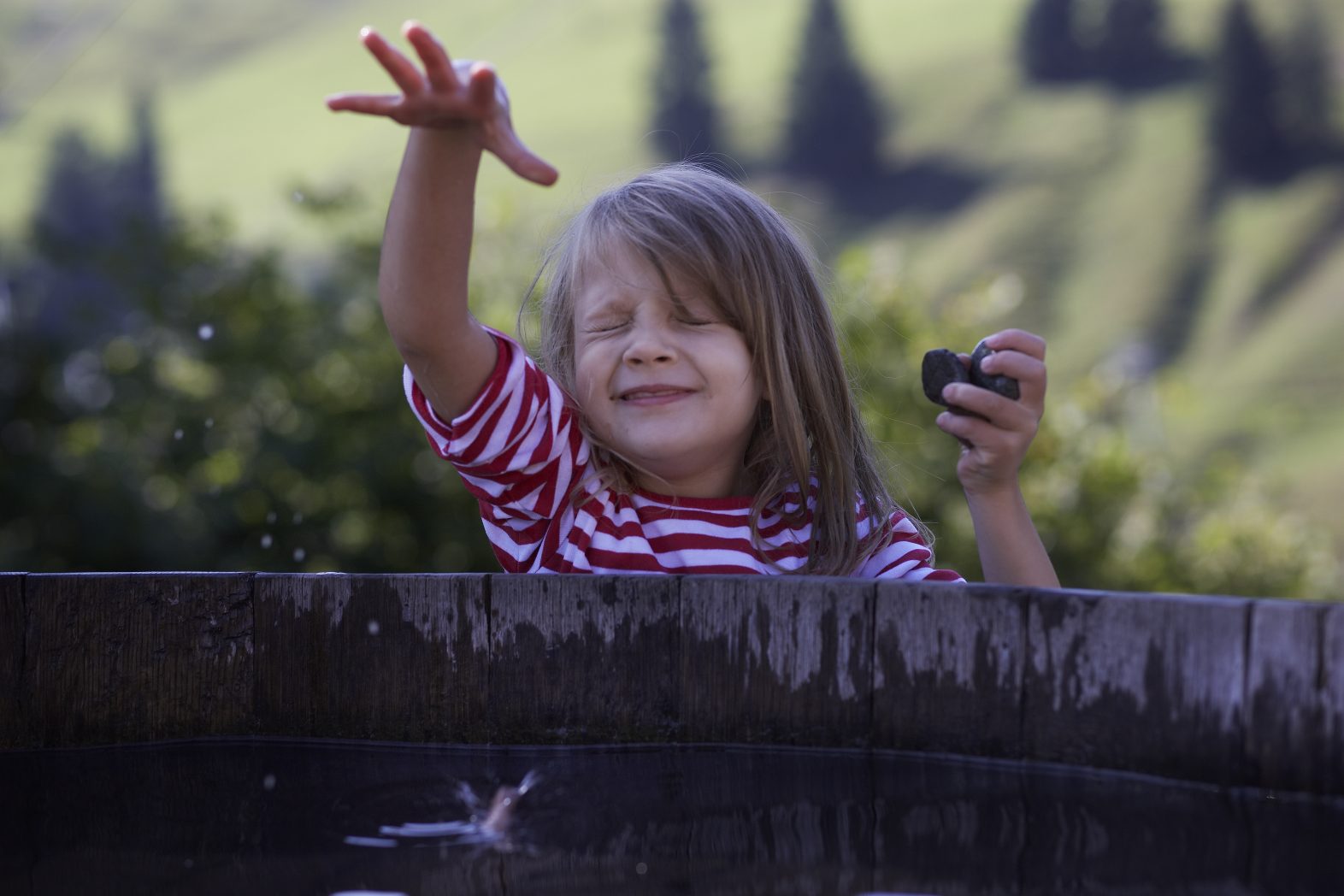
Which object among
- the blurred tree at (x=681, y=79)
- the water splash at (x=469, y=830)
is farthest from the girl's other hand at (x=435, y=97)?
the blurred tree at (x=681, y=79)

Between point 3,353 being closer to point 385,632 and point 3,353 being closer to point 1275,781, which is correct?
point 385,632

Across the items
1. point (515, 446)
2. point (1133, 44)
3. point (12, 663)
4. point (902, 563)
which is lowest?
point (12, 663)

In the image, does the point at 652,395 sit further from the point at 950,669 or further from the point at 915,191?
the point at 915,191

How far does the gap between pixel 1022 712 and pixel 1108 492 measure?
6322 mm

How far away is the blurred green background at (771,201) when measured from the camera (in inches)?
285

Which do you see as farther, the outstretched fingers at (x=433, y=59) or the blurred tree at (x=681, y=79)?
the blurred tree at (x=681, y=79)

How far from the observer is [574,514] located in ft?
6.57

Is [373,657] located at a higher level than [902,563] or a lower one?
lower

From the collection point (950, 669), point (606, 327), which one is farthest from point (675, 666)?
point (606, 327)

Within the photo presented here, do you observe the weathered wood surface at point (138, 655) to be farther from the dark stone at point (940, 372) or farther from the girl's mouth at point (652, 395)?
the dark stone at point (940, 372)

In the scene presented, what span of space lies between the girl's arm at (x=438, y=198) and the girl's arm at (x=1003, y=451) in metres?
0.71

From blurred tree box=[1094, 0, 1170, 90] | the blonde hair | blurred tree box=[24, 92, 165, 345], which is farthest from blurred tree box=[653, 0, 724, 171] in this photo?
the blonde hair

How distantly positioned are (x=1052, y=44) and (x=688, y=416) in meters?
15.4

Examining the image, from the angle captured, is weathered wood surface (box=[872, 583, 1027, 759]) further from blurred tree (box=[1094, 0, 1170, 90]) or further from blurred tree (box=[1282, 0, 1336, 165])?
blurred tree (box=[1282, 0, 1336, 165])
